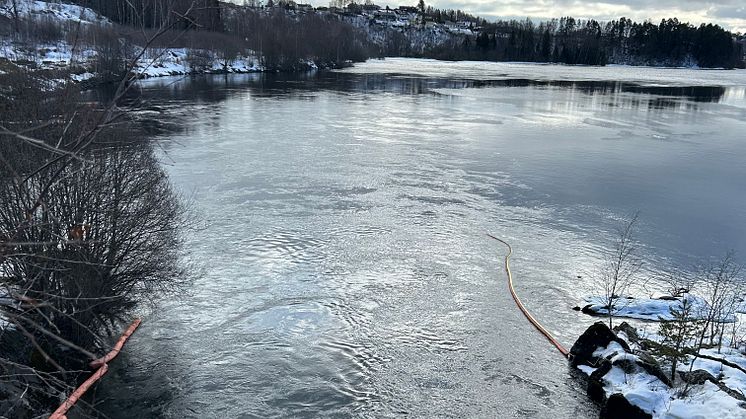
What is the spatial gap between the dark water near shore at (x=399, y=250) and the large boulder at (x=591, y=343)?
0.42 meters

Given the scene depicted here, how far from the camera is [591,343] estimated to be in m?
9.81

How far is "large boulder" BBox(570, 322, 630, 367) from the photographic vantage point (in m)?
9.70

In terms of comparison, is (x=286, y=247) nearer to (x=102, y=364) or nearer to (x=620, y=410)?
(x=102, y=364)

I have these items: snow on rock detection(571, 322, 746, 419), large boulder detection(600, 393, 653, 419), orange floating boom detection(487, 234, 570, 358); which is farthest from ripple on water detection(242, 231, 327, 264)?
large boulder detection(600, 393, 653, 419)

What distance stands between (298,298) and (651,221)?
11.2 metres

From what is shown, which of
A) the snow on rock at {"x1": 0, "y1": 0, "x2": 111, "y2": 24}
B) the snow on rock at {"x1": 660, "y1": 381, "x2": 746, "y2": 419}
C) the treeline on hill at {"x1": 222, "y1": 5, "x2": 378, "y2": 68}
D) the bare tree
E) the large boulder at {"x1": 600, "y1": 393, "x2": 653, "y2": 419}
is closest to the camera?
the snow on rock at {"x1": 0, "y1": 0, "x2": 111, "y2": 24}

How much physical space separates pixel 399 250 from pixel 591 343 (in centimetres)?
545

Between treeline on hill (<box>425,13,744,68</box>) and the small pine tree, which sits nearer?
the small pine tree

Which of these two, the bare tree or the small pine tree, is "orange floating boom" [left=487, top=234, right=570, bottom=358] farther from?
the small pine tree

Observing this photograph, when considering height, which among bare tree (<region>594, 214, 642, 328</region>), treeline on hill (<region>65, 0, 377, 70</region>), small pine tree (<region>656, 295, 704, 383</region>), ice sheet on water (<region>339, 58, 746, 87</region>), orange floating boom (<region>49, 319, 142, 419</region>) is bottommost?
orange floating boom (<region>49, 319, 142, 419</region>)

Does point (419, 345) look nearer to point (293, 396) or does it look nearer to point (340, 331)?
point (340, 331)

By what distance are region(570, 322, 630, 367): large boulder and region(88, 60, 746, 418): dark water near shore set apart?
423mm

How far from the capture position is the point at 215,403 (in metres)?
8.45

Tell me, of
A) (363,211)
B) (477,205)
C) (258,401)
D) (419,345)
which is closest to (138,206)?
(258,401)
